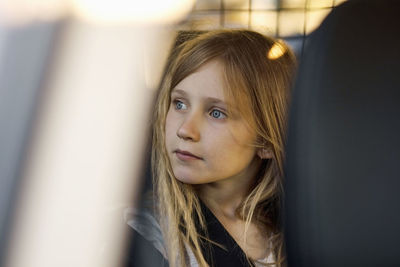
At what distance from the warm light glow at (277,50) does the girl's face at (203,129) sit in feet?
0.34

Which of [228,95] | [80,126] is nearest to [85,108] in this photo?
[80,126]

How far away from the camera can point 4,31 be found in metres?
1.12

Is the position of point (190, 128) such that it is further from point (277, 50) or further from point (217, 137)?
point (277, 50)

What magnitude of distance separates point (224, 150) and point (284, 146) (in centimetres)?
11

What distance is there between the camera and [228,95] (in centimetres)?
117

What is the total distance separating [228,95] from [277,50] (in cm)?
13

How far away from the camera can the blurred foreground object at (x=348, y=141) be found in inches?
43.8

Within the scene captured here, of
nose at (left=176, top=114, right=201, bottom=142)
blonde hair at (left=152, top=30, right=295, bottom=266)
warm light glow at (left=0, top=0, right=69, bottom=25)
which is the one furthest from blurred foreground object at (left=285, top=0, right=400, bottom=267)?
warm light glow at (left=0, top=0, right=69, bottom=25)

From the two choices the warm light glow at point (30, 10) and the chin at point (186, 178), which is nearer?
the warm light glow at point (30, 10)

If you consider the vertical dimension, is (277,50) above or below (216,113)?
above

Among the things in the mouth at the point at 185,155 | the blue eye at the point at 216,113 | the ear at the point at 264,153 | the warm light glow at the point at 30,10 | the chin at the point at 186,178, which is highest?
the warm light glow at the point at 30,10

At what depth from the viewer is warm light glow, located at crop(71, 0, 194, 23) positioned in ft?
3.81

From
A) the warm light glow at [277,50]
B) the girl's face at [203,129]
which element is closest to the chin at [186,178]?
the girl's face at [203,129]

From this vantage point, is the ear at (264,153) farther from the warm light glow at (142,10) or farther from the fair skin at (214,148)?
the warm light glow at (142,10)
